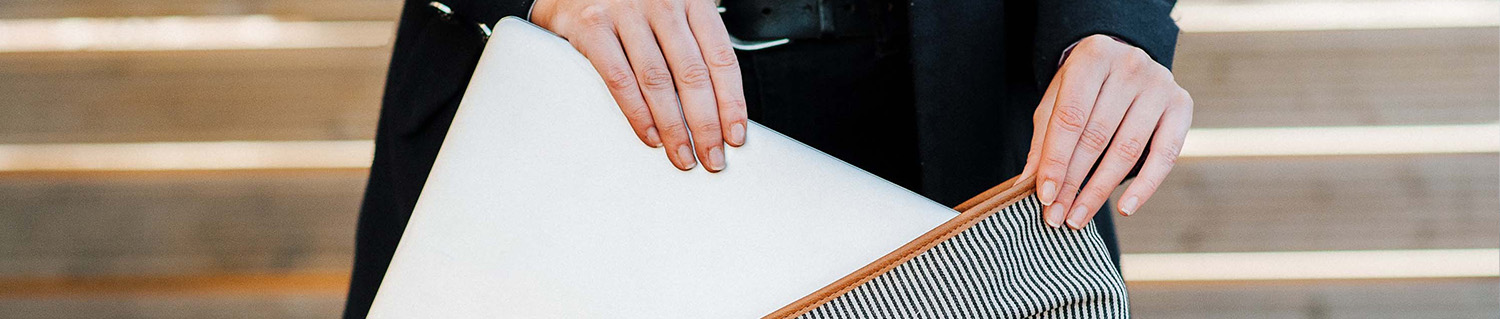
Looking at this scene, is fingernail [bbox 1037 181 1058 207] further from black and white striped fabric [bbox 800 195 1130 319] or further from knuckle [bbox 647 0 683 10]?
knuckle [bbox 647 0 683 10]

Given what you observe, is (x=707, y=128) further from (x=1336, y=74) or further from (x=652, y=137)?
(x=1336, y=74)

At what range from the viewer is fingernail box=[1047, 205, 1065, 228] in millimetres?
455

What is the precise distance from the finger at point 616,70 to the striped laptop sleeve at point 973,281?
0.11m

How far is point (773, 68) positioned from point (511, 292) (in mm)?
316

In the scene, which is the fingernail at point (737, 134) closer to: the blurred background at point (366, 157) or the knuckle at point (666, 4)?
the knuckle at point (666, 4)

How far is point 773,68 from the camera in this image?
0.70 m

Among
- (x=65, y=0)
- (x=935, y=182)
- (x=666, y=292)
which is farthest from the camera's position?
(x=65, y=0)

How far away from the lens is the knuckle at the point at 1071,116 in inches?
18.4

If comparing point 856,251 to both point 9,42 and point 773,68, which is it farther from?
point 9,42

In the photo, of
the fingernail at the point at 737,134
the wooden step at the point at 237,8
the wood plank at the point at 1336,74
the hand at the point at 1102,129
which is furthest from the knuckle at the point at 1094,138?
the wooden step at the point at 237,8

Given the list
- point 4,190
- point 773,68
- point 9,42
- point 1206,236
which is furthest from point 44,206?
point 1206,236

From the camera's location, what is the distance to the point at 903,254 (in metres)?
0.44

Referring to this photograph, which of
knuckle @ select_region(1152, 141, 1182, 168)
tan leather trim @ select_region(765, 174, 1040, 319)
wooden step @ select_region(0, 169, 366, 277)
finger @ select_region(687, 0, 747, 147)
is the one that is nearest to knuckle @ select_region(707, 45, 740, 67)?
finger @ select_region(687, 0, 747, 147)

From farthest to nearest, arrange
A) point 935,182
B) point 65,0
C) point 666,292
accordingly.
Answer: point 65,0 < point 935,182 < point 666,292
